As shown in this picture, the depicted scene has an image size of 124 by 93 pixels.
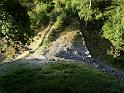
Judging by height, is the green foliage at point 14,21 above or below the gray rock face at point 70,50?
above

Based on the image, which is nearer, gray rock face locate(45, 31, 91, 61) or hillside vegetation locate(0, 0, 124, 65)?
gray rock face locate(45, 31, 91, 61)

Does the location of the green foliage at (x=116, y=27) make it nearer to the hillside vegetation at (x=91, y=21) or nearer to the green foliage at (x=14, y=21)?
the hillside vegetation at (x=91, y=21)

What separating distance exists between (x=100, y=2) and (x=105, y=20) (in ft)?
7.66

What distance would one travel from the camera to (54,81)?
19141 mm

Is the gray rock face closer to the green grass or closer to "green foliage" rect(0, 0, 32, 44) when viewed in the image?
the green grass

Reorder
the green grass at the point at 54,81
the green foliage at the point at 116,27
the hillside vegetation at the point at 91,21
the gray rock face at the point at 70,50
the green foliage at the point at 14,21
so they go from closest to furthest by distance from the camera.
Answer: the green grass at the point at 54,81, the green foliage at the point at 14,21, the gray rock face at the point at 70,50, the green foliage at the point at 116,27, the hillside vegetation at the point at 91,21

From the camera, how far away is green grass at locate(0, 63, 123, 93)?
18047 mm

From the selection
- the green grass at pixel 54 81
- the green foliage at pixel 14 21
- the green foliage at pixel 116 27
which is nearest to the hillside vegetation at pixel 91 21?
the green foliage at pixel 116 27

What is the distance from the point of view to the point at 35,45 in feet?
141

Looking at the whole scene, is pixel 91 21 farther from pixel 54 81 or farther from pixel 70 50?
pixel 54 81

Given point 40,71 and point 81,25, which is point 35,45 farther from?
point 40,71

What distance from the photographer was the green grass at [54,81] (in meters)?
18.0

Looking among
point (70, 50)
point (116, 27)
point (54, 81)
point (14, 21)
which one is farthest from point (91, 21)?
point (54, 81)

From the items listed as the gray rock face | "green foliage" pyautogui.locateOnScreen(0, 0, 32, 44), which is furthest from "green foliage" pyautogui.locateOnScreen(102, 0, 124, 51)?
"green foliage" pyautogui.locateOnScreen(0, 0, 32, 44)
